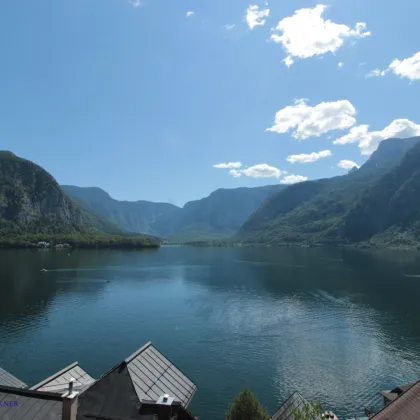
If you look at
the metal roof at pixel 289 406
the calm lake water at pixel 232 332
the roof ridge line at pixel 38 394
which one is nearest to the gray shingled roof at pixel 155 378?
the roof ridge line at pixel 38 394

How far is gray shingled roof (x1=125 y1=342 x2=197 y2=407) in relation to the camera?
77.5ft

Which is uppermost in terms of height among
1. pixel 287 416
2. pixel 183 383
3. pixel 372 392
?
pixel 183 383

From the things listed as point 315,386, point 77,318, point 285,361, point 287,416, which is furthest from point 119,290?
point 287,416

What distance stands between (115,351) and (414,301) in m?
98.2

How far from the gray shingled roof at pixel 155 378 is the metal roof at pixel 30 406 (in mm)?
5174

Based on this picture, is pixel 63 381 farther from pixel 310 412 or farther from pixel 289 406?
pixel 310 412

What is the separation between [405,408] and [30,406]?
23532 mm

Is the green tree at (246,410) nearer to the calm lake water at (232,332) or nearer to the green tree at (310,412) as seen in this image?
the green tree at (310,412)

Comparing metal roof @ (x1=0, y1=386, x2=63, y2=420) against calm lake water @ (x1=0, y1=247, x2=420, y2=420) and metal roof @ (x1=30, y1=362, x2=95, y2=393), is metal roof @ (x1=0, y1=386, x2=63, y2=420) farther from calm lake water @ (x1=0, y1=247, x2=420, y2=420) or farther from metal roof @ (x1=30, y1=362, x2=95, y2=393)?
calm lake water @ (x1=0, y1=247, x2=420, y2=420)

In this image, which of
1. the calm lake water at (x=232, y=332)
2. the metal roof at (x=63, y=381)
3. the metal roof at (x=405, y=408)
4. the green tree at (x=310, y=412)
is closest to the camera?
the green tree at (x=310, y=412)

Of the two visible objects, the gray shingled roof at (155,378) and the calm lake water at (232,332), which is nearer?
the gray shingled roof at (155,378)

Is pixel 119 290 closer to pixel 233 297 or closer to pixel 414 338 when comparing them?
pixel 233 297

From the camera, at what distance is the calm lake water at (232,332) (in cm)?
6062

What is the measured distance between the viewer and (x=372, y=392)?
57250 mm
